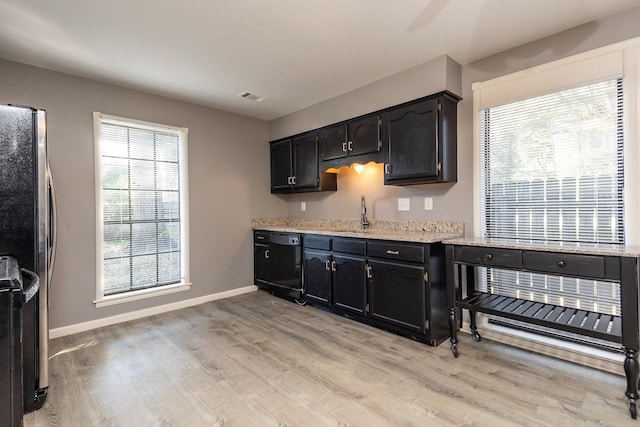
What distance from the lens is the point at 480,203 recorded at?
2898 mm

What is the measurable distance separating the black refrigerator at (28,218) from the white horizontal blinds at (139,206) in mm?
1540

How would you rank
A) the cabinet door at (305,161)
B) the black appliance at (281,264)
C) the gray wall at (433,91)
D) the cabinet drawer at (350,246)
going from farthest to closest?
the cabinet door at (305,161), the black appliance at (281,264), the cabinet drawer at (350,246), the gray wall at (433,91)

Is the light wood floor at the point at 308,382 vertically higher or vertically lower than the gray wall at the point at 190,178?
lower

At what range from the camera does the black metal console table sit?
183 centimetres

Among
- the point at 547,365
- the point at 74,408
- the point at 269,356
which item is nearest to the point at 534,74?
the point at 547,365

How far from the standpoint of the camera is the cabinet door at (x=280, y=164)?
Result: 176 inches

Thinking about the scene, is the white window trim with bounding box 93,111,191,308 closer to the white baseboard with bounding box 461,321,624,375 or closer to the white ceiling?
the white ceiling

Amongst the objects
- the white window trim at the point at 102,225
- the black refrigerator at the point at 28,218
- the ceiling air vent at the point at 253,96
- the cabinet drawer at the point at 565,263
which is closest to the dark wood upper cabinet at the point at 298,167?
the ceiling air vent at the point at 253,96

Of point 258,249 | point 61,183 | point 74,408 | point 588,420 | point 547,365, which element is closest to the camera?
point 588,420

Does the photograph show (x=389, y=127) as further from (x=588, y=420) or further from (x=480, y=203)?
(x=588, y=420)

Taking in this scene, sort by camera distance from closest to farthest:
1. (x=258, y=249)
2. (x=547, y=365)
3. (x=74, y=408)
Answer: (x=74, y=408), (x=547, y=365), (x=258, y=249)

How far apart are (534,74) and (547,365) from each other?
2.25 meters

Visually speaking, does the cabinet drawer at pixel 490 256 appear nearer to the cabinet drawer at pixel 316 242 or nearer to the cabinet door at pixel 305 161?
the cabinet drawer at pixel 316 242

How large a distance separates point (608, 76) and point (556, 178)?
76 centimetres
